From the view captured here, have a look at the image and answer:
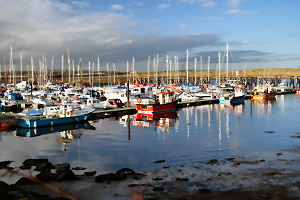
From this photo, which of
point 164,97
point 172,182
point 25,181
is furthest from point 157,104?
point 25,181

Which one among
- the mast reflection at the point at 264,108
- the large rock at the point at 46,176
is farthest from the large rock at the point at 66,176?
the mast reflection at the point at 264,108

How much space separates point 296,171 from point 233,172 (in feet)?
10.8

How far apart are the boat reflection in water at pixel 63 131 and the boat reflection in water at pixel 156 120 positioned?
241 inches

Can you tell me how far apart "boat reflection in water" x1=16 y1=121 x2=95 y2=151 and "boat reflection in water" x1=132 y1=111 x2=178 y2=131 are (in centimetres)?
613

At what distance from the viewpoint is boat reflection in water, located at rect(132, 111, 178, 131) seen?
94.4 feet

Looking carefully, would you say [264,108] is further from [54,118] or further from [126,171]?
[126,171]

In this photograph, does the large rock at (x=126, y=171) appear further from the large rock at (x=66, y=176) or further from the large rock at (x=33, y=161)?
the large rock at (x=33, y=161)

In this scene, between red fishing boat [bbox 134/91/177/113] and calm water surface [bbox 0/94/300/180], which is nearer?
calm water surface [bbox 0/94/300/180]

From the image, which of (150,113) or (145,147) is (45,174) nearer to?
(145,147)

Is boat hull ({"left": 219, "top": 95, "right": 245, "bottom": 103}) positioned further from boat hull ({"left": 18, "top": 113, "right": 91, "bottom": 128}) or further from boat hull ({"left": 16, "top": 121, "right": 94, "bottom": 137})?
boat hull ({"left": 18, "top": 113, "right": 91, "bottom": 128})

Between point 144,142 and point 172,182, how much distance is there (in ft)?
30.1

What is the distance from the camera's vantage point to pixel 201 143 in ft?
66.4

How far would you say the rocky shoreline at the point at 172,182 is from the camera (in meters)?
10.4

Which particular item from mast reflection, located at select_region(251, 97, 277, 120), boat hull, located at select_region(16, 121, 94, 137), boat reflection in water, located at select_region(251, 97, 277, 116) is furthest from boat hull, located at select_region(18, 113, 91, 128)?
boat reflection in water, located at select_region(251, 97, 277, 116)
